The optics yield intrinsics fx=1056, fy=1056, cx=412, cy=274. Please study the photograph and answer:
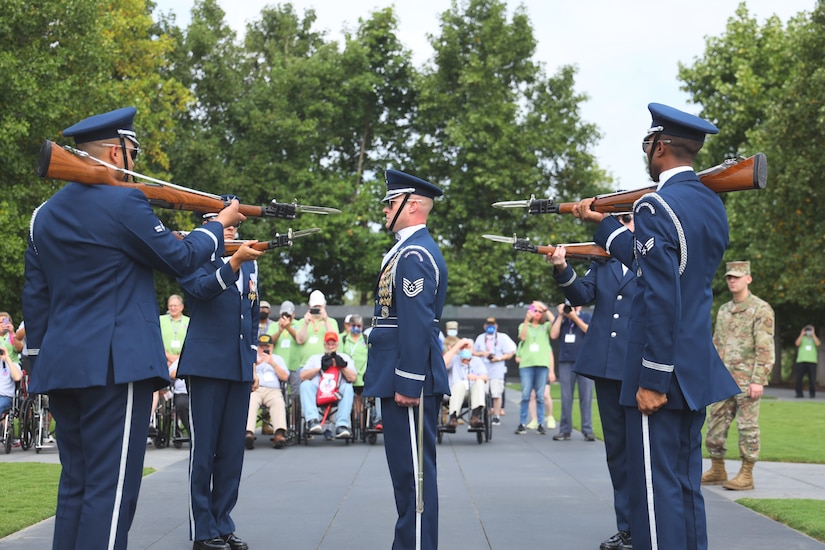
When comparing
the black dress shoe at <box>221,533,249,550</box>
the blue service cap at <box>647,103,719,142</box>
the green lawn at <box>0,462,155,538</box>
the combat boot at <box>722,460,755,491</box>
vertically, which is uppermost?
the blue service cap at <box>647,103,719,142</box>

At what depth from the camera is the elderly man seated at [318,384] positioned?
15.4 metres

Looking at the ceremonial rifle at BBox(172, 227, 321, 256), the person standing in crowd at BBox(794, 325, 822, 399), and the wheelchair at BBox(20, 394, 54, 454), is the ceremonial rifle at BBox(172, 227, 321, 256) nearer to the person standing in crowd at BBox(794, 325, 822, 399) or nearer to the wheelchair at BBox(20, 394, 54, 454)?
the wheelchair at BBox(20, 394, 54, 454)

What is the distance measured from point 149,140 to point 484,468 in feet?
86.4

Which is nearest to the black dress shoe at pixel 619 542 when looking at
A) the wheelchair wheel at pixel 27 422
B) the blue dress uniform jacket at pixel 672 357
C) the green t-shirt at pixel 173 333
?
the blue dress uniform jacket at pixel 672 357

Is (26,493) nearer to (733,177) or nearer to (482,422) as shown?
Answer: (733,177)

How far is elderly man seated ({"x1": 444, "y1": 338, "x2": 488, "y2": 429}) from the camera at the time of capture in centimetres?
1569

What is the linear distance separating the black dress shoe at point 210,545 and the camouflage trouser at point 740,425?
531 centimetres

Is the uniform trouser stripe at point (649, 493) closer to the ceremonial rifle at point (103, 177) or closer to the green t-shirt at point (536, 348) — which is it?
the ceremonial rifle at point (103, 177)

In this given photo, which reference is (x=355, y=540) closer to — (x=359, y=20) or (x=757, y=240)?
(x=757, y=240)

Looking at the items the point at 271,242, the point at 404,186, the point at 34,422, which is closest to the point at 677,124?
the point at 404,186

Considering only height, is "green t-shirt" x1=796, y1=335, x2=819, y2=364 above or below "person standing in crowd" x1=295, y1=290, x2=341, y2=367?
above

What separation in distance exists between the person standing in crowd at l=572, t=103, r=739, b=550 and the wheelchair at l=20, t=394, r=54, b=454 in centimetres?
1082

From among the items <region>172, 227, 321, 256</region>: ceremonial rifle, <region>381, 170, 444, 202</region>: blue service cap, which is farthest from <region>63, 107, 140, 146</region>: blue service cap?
<region>381, 170, 444, 202</region>: blue service cap

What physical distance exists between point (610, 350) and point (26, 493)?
5572 millimetres
